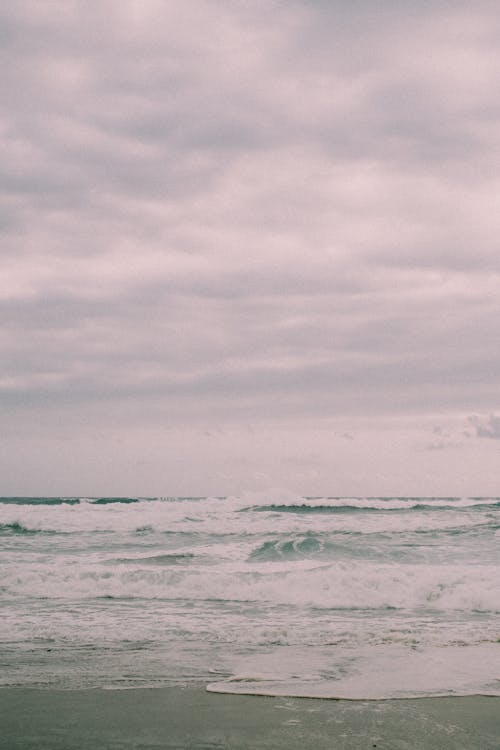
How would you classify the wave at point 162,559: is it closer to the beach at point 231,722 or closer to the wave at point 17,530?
the wave at point 17,530

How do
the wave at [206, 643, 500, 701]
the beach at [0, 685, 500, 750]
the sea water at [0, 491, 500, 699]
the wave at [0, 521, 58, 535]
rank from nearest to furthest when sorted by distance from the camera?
the beach at [0, 685, 500, 750] < the wave at [206, 643, 500, 701] < the sea water at [0, 491, 500, 699] < the wave at [0, 521, 58, 535]

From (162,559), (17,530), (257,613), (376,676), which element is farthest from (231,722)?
(17,530)

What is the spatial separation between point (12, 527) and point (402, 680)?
2623 cm

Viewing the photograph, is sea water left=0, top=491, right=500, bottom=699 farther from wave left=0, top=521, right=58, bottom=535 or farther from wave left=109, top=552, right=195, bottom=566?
wave left=0, top=521, right=58, bottom=535

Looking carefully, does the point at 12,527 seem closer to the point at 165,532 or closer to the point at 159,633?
the point at 165,532

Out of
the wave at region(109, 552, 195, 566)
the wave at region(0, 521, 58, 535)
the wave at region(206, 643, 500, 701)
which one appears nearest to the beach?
the wave at region(206, 643, 500, 701)

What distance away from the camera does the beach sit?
4.54m

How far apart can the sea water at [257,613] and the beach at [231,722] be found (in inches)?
14.3

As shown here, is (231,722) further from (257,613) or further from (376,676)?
(257,613)

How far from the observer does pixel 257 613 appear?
433 inches

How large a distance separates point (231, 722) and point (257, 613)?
6.17 metres

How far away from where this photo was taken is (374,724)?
4879 mm

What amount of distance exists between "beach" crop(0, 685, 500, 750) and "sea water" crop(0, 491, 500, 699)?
14.3 inches

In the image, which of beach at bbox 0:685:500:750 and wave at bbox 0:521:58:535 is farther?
wave at bbox 0:521:58:535
